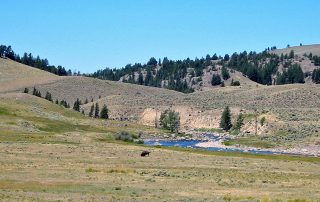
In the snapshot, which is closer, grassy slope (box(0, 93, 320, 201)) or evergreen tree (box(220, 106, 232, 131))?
grassy slope (box(0, 93, 320, 201))

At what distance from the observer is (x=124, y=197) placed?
3622 centimetres

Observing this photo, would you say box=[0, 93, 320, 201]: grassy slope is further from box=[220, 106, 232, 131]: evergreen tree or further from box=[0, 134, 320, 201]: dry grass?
box=[220, 106, 232, 131]: evergreen tree

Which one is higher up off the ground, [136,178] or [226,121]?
[226,121]

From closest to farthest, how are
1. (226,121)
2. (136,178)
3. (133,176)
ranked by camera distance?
1. (136,178)
2. (133,176)
3. (226,121)

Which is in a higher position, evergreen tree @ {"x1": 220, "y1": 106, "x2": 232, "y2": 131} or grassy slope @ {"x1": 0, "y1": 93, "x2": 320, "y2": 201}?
evergreen tree @ {"x1": 220, "y1": 106, "x2": 232, "y2": 131}

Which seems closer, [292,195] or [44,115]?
[292,195]

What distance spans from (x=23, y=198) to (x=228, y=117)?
137273 mm

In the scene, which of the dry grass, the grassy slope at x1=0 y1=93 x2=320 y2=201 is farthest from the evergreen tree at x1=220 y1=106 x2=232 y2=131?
the dry grass

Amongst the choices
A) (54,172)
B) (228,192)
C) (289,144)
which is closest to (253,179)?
(228,192)

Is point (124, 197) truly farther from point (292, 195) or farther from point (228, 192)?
point (292, 195)

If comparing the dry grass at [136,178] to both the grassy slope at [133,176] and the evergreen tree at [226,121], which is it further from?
the evergreen tree at [226,121]

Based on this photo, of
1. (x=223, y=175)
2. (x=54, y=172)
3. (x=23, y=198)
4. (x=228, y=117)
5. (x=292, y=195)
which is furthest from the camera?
(x=228, y=117)

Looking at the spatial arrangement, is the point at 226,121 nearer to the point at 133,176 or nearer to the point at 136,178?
the point at 133,176

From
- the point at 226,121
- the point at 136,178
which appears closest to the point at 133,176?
the point at 136,178
